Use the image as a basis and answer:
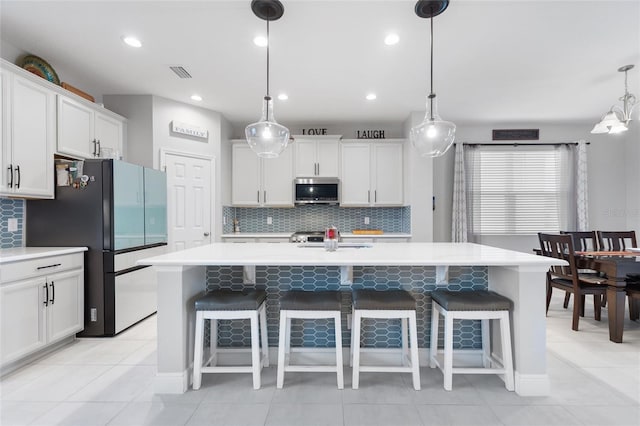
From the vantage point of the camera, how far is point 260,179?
15.8 ft

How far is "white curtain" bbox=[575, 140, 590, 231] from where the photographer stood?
190 inches

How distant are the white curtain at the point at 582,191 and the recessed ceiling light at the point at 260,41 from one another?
512 cm

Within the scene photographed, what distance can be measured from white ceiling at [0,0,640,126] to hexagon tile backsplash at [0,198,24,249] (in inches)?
54.4

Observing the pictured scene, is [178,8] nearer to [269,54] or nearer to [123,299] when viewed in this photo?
[269,54]

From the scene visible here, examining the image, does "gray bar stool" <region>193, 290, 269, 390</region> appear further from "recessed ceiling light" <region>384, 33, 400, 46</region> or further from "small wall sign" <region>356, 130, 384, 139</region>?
"small wall sign" <region>356, 130, 384, 139</region>

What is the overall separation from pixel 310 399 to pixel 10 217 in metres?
2.97

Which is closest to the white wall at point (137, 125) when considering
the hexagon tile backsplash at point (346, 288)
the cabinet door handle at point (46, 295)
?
the cabinet door handle at point (46, 295)

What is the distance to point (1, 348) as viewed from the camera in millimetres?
2104

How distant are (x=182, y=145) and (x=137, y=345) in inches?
97.1

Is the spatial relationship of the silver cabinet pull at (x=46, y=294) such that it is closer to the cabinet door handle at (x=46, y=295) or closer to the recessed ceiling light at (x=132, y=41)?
the cabinet door handle at (x=46, y=295)

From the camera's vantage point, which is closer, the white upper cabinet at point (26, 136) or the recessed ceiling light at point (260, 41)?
the white upper cabinet at point (26, 136)

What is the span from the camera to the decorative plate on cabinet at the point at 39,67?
274 cm

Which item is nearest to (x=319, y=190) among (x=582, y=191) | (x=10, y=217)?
(x=10, y=217)

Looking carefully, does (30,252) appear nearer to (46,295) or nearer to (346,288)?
(46,295)
